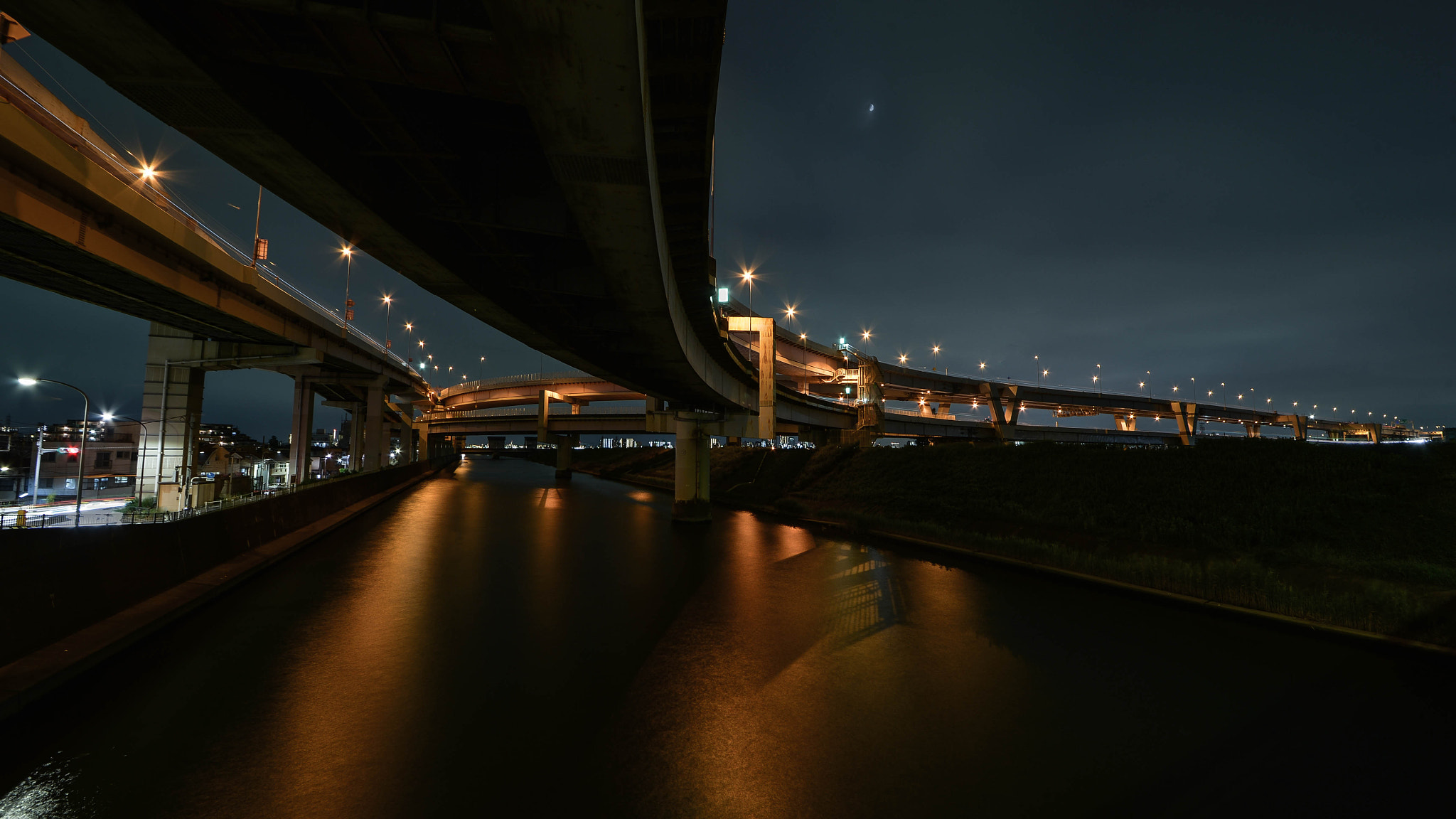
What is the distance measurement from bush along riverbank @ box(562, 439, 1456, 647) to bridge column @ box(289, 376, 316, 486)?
4164 cm

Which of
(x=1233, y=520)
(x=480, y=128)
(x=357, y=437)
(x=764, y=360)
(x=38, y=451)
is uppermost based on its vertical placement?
(x=480, y=128)

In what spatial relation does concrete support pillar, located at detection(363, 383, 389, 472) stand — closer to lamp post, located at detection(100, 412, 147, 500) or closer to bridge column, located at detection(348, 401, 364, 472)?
lamp post, located at detection(100, 412, 147, 500)

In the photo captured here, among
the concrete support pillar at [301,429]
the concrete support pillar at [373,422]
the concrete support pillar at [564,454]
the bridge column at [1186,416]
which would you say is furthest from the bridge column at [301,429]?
the bridge column at [1186,416]

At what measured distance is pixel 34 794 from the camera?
558cm

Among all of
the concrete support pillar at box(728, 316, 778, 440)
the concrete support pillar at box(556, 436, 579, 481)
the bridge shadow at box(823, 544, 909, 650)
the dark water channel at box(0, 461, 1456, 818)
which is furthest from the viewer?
the concrete support pillar at box(556, 436, 579, 481)

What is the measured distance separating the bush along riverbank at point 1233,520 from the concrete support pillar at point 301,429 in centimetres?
4161

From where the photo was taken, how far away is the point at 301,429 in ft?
151

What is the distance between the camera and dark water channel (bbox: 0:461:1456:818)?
583cm

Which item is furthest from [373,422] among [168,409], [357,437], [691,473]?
[691,473]

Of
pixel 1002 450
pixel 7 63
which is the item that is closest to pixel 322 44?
pixel 7 63

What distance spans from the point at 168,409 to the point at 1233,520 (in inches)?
1902

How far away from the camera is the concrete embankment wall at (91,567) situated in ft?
24.5

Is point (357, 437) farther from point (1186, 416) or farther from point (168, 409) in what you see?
point (1186, 416)

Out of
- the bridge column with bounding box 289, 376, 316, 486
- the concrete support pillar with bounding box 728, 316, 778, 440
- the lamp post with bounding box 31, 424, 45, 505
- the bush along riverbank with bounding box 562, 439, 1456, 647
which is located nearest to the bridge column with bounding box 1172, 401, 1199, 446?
the bush along riverbank with bounding box 562, 439, 1456, 647
